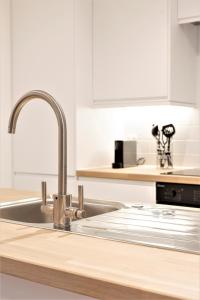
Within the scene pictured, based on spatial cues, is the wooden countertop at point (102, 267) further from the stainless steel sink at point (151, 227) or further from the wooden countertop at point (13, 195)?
the wooden countertop at point (13, 195)

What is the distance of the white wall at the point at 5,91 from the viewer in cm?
346

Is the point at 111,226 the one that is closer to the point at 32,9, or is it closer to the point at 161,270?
the point at 161,270

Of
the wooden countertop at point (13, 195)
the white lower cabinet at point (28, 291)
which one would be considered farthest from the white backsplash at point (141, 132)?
the white lower cabinet at point (28, 291)

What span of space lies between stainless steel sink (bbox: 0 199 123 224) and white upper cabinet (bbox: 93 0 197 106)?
143cm

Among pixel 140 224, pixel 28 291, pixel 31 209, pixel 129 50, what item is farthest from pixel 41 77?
pixel 28 291

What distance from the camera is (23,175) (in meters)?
3.51

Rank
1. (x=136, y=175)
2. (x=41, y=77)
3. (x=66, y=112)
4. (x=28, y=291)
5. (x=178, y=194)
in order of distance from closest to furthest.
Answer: (x=28, y=291) < (x=178, y=194) < (x=136, y=175) < (x=66, y=112) < (x=41, y=77)

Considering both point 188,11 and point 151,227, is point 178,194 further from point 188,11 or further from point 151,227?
point 151,227

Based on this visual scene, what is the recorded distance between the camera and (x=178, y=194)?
2697 millimetres

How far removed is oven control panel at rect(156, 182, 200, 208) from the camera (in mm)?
2637

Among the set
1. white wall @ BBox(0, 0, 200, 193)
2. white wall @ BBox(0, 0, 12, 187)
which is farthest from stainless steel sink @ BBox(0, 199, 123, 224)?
white wall @ BBox(0, 0, 12, 187)

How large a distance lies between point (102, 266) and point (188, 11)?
8.16 ft

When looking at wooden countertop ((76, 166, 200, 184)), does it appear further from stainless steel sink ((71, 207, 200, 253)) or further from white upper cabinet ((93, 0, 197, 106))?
stainless steel sink ((71, 207, 200, 253))

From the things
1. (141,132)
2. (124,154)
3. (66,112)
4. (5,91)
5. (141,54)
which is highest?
(141,54)
